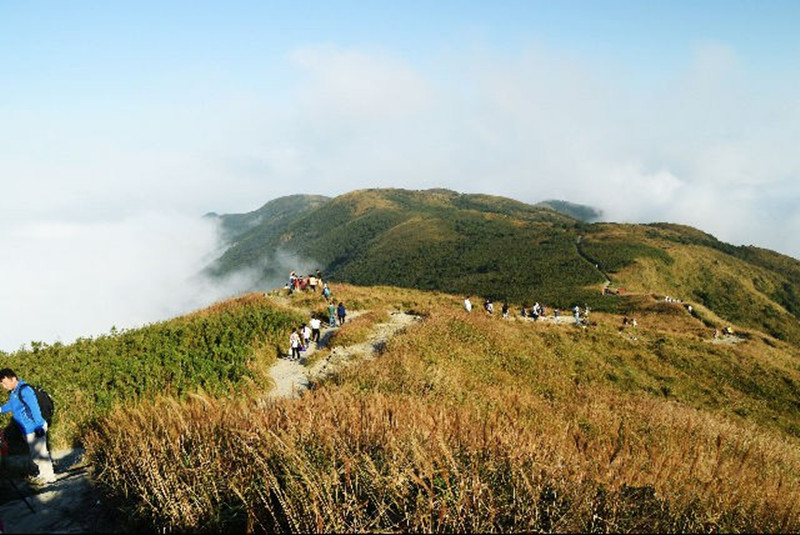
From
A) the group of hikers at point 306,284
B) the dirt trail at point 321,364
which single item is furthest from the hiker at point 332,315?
the group of hikers at point 306,284

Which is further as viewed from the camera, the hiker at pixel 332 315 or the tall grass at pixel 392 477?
the hiker at pixel 332 315

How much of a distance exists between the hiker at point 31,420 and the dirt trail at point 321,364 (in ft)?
Result: 19.5

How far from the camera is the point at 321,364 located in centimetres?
1688

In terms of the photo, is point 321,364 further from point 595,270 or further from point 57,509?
point 595,270

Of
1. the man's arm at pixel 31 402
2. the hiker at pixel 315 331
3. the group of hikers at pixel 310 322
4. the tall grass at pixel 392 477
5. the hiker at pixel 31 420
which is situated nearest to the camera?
the tall grass at pixel 392 477

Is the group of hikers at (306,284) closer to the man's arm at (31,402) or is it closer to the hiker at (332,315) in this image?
the hiker at (332,315)

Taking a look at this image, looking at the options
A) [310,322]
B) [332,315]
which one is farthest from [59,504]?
[332,315]

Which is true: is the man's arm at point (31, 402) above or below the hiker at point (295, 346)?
above

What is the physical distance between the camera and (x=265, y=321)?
22.2m

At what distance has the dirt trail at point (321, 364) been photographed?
A: 14.2 meters

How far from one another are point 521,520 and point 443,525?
70cm

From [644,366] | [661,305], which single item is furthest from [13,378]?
[661,305]

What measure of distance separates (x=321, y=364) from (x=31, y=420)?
399 inches

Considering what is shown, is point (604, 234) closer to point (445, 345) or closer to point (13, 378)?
point (445, 345)
